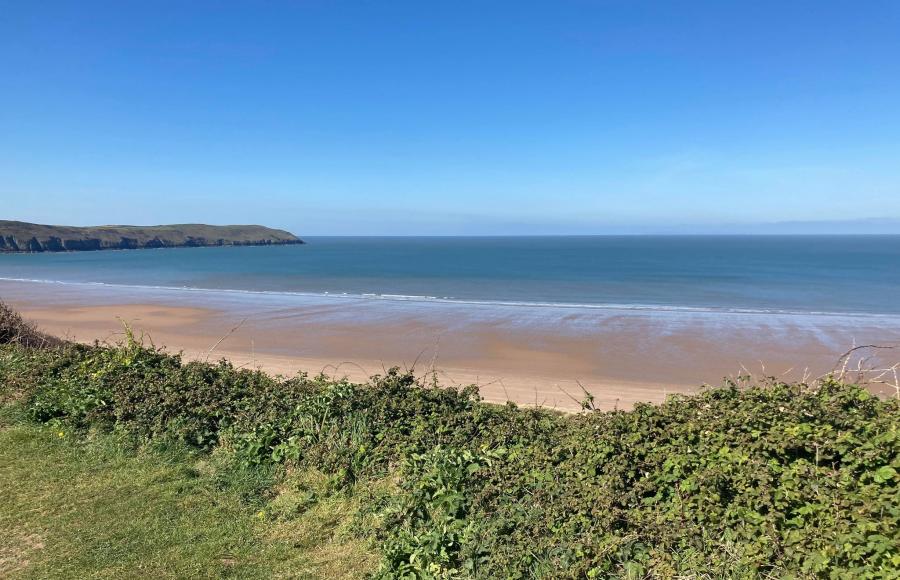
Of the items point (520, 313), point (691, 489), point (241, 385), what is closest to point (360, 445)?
point (241, 385)

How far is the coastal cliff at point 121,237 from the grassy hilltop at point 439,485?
129843 mm

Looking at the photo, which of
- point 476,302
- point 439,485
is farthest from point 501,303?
point 439,485

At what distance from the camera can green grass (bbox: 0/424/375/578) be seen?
4.61 meters

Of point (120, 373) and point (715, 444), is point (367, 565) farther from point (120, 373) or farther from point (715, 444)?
point (120, 373)

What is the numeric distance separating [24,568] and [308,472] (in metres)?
2.36

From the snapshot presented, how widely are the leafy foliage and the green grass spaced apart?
32 centimetres

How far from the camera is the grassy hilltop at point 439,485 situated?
3828 millimetres

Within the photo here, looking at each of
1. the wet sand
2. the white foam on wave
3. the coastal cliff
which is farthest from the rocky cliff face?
the wet sand

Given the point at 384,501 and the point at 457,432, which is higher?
the point at 457,432

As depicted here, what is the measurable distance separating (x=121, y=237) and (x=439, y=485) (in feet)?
505

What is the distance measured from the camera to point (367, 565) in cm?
462

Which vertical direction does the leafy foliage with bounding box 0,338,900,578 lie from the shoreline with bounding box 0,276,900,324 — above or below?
above

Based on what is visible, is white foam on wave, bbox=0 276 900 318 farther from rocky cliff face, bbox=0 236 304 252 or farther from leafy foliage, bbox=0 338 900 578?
rocky cliff face, bbox=0 236 304 252

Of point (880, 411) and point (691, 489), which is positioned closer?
point (691, 489)
